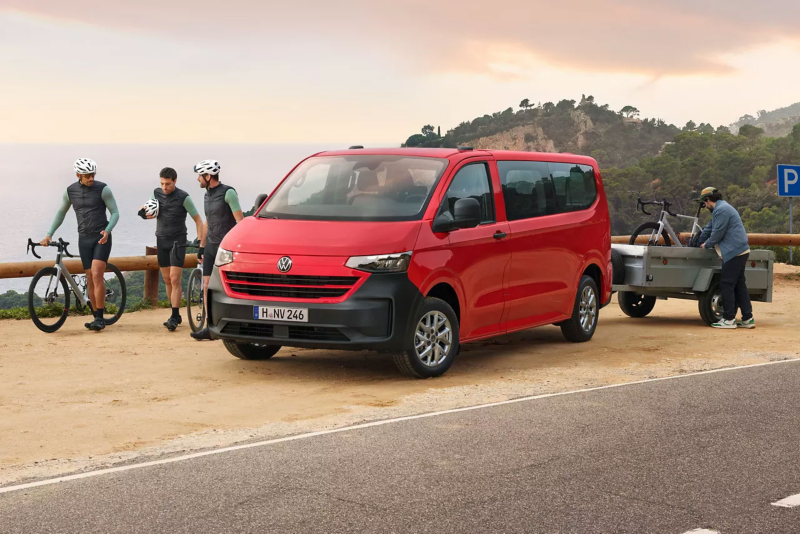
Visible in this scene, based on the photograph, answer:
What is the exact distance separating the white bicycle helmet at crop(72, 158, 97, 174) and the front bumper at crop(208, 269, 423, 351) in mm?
4606

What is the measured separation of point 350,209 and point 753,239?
1375 cm

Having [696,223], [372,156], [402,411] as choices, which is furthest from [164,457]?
[696,223]

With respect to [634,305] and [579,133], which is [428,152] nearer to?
[634,305]

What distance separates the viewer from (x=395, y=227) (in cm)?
1008

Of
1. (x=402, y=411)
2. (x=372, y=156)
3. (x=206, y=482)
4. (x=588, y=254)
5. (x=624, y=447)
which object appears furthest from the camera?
(x=588, y=254)

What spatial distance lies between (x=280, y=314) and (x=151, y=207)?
14.4 feet

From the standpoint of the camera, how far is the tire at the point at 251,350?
11.2 m

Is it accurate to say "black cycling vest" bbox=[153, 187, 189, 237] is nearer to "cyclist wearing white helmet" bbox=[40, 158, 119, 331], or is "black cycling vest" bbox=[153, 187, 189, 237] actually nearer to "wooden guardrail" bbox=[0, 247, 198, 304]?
"cyclist wearing white helmet" bbox=[40, 158, 119, 331]

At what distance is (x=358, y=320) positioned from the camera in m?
9.73

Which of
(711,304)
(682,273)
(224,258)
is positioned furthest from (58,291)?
(711,304)

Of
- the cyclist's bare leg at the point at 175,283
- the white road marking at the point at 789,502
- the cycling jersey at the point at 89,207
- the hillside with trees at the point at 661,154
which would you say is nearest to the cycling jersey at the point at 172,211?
the cyclist's bare leg at the point at 175,283

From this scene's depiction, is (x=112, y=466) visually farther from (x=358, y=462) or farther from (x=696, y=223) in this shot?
(x=696, y=223)

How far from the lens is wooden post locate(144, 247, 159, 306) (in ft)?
56.4

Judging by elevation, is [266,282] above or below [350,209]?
below
